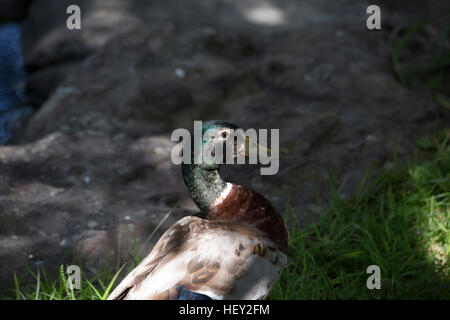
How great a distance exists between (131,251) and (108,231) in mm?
164

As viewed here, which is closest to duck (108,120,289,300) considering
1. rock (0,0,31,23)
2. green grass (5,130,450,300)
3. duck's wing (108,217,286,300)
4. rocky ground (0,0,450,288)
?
duck's wing (108,217,286,300)

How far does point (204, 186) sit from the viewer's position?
2389 millimetres

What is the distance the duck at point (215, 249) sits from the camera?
2021mm

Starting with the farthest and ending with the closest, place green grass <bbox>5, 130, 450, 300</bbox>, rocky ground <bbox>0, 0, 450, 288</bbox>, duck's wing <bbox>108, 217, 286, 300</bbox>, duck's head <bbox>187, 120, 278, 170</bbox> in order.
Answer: rocky ground <bbox>0, 0, 450, 288</bbox>
green grass <bbox>5, 130, 450, 300</bbox>
duck's head <bbox>187, 120, 278, 170</bbox>
duck's wing <bbox>108, 217, 286, 300</bbox>

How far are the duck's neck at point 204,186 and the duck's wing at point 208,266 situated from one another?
168 mm

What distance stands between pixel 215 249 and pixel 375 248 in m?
1.01

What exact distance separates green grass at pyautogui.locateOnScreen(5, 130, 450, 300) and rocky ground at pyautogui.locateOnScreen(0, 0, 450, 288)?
0.13 metres

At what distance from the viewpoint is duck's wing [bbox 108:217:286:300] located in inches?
79.1

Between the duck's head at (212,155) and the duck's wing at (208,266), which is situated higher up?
the duck's head at (212,155)

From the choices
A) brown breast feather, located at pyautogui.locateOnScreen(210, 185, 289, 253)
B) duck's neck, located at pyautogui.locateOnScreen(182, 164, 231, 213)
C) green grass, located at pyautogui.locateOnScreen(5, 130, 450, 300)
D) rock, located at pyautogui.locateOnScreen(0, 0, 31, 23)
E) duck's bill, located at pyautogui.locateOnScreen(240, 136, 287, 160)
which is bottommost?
green grass, located at pyautogui.locateOnScreen(5, 130, 450, 300)

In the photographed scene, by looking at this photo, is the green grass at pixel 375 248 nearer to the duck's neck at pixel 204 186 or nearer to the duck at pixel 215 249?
the duck at pixel 215 249

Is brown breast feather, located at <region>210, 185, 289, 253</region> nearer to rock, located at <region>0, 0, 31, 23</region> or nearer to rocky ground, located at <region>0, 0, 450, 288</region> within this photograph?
rocky ground, located at <region>0, 0, 450, 288</region>

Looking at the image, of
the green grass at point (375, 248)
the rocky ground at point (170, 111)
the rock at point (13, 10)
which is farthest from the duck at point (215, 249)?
the rock at point (13, 10)
